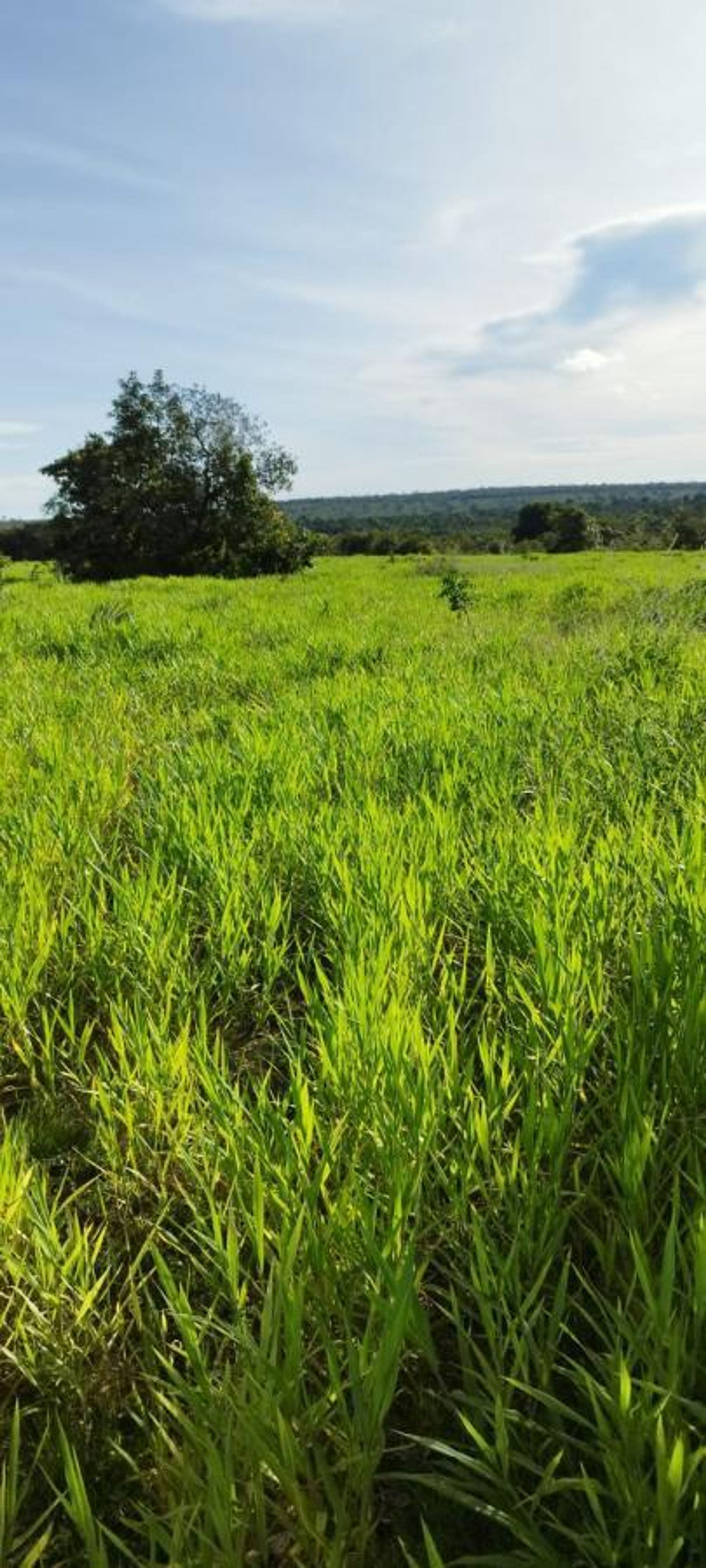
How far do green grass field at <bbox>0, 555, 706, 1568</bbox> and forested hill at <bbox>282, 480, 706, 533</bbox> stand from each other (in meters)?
71.6

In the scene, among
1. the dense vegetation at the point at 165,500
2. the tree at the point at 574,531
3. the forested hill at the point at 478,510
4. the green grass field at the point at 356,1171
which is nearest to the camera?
the green grass field at the point at 356,1171

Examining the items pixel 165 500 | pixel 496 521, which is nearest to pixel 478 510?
pixel 496 521

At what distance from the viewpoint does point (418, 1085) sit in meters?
1.40

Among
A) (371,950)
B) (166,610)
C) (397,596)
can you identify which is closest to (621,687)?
(371,950)

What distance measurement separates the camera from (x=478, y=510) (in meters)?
162

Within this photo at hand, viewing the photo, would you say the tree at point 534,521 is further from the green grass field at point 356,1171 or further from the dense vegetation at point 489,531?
the green grass field at point 356,1171

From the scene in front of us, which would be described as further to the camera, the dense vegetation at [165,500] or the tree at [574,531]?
the tree at [574,531]

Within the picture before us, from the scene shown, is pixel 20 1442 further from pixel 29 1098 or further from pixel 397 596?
pixel 397 596

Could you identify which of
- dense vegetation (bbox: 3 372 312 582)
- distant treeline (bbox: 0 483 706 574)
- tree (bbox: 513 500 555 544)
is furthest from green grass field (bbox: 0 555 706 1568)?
tree (bbox: 513 500 555 544)

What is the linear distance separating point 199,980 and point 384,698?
2967 mm

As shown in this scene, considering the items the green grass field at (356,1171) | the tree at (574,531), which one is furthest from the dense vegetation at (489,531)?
the green grass field at (356,1171)

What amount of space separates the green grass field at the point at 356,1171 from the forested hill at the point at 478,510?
71.6m

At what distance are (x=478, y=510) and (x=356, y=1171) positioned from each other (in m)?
171

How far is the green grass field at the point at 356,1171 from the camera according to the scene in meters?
0.98
